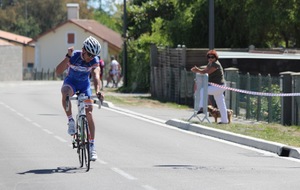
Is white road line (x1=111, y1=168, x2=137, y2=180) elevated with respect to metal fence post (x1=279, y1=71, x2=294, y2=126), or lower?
lower

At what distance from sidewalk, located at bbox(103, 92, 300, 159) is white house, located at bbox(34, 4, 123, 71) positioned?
172ft

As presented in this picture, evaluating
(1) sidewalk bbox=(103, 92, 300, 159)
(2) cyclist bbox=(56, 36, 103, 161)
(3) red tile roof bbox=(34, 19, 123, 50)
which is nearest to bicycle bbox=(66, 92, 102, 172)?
(2) cyclist bbox=(56, 36, 103, 161)

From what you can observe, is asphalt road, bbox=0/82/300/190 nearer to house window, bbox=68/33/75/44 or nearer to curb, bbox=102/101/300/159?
curb, bbox=102/101/300/159

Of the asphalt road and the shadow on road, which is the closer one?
the asphalt road

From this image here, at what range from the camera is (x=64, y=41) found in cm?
8294

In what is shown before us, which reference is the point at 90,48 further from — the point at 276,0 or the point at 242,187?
the point at 276,0

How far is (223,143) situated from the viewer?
55.4ft

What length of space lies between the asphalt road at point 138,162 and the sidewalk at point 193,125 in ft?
0.91

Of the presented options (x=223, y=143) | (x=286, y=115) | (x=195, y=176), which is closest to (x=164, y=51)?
(x=286, y=115)

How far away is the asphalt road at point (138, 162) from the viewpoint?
10930mm

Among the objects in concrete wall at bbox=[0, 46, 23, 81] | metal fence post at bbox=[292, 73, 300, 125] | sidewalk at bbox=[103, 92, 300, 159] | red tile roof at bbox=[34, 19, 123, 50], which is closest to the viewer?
sidewalk at bbox=[103, 92, 300, 159]

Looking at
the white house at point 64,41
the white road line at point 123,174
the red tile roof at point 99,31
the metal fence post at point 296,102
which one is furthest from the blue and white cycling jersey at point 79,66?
the white house at point 64,41

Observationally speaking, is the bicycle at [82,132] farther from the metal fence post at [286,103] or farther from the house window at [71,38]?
the house window at [71,38]

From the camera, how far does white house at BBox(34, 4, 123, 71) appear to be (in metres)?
81.2
